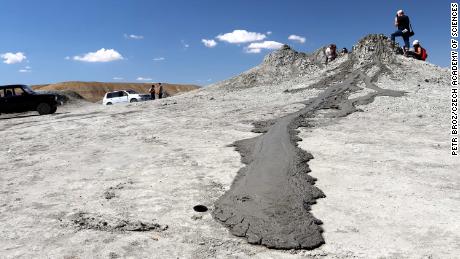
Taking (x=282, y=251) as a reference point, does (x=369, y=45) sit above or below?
above

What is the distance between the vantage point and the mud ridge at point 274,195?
5289 millimetres

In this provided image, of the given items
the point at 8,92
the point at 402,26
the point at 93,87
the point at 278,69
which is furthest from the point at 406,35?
the point at 93,87

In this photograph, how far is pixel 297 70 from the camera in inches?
1109

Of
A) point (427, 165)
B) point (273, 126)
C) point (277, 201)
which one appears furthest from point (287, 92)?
point (277, 201)

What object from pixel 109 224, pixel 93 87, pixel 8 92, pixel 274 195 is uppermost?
pixel 8 92

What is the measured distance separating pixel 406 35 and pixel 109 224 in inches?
837

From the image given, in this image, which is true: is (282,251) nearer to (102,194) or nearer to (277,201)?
(277,201)

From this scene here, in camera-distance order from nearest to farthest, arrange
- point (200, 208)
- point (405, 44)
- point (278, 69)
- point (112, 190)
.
A: 1. point (200, 208)
2. point (112, 190)
3. point (405, 44)
4. point (278, 69)

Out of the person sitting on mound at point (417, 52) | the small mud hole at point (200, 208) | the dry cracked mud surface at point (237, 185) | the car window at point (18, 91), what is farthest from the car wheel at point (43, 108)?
the person sitting on mound at point (417, 52)

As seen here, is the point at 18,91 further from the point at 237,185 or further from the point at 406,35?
the point at 406,35

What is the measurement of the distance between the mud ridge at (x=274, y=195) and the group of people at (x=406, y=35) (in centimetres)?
1233

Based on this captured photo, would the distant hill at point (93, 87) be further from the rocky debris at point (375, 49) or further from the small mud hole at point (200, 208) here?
the small mud hole at point (200, 208)

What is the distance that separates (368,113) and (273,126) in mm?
3865

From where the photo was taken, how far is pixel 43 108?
21.6 metres
